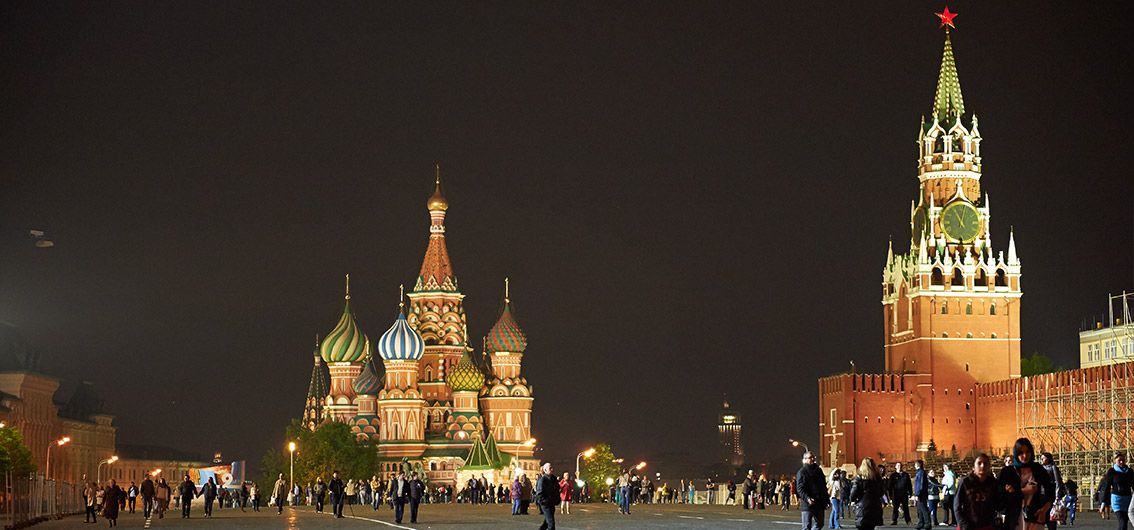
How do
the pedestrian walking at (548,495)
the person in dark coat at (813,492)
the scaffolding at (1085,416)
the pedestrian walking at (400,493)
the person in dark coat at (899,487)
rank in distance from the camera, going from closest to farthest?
the person in dark coat at (813,492), the pedestrian walking at (548,495), the person in dark coat at (899,487), the pedestrian walking at (400,493), the scaffolding at (1085,416)

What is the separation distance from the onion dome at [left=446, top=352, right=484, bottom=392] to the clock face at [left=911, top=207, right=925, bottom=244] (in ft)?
96.3

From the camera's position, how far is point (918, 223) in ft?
381

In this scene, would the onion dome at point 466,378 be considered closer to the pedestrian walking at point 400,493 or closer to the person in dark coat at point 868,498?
the pedestrian walking at point 400,493

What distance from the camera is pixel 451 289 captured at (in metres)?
126

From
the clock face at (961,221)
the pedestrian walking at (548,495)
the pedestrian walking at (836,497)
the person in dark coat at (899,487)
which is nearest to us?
the pedestrian walking at (548,495)

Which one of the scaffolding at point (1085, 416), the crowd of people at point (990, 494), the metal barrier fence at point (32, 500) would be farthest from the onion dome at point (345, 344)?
the crowd of people at point (990, 494)

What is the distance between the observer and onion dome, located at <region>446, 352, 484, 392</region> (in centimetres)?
11988

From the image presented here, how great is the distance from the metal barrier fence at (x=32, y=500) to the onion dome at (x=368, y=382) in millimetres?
70028

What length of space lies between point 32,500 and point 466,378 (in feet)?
261

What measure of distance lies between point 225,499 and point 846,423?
43.0 metres

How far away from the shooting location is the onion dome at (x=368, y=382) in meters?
123

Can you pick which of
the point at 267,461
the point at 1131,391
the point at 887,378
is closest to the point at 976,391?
the point at 887,378

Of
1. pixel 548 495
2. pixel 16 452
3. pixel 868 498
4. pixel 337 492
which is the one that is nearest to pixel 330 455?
A: pixel 16 452

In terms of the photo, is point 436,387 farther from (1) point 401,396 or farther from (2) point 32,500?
(2) point 32,500
